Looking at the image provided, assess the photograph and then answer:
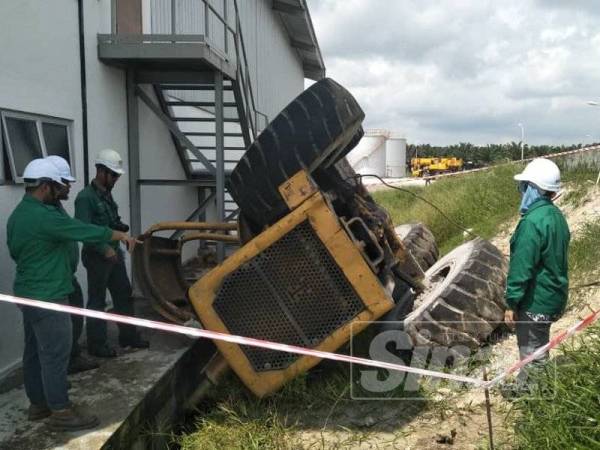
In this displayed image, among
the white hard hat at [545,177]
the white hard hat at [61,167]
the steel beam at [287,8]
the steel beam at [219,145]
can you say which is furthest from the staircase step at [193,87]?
the steel beam at [287,8]

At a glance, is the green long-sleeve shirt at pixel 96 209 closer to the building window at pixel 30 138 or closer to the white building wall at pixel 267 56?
the building window at pixel 30 138

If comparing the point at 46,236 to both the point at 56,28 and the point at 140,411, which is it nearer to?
the point at 140,411

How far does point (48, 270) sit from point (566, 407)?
9.94 ft

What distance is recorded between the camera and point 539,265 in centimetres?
386

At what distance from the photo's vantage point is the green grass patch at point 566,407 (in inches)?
117

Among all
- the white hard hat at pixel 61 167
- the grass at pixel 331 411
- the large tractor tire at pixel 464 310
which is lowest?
the grass at pixel 331 411

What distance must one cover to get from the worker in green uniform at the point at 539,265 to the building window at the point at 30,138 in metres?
3.71

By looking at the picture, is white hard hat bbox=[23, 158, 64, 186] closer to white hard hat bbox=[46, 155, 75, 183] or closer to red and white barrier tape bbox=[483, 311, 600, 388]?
white hard hat bbox=[46, 155, 75, 183]

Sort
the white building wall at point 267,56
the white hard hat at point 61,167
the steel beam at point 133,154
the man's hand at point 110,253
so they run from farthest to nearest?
the white building wall at point 267,56, the steel beam at point 133,154, the man's hand at point 110,253, the white hard hat at point 61,167

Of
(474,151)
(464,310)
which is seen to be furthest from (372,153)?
(464,310)

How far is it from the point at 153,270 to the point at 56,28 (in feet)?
7.80

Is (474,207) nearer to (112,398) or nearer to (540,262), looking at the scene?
(540,262)

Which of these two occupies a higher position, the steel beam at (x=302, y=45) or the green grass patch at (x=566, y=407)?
the steel beam at (x=302, y=45)

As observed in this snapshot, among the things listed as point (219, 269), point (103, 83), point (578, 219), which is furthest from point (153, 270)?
point (578, 219)
